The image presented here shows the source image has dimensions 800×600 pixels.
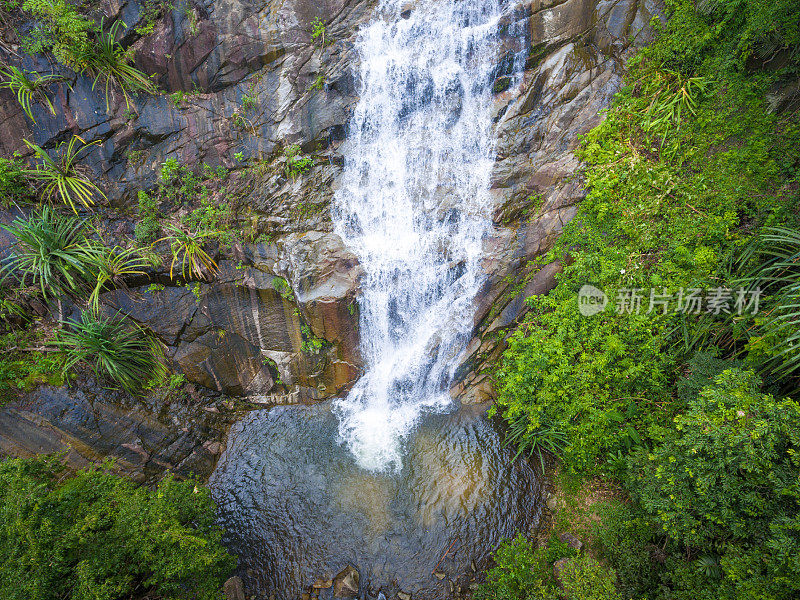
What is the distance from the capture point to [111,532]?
386cm

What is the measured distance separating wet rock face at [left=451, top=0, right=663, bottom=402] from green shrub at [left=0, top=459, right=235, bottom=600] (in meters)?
5.31

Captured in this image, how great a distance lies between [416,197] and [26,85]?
317 inches

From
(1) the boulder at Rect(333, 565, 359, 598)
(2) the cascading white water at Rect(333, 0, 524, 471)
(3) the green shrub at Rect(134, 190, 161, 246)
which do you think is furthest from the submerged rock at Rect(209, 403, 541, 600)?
(3) the green shrub at Rect(134, 190, 161, 246)

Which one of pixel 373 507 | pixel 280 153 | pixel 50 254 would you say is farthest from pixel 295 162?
pixel 373 507

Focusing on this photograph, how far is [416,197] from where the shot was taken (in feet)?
24.0

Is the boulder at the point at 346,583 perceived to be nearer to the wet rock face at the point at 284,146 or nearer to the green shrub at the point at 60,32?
the wet rock face at the point at 284,146

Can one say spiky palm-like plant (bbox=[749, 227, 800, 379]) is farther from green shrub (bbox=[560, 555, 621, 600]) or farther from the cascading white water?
the cascading white water

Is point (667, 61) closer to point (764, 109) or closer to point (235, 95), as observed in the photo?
point (764, 109)

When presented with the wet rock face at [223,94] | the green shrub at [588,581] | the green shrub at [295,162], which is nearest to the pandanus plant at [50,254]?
the wet rock face at [223,94]

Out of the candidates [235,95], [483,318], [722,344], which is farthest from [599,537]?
[235,95]

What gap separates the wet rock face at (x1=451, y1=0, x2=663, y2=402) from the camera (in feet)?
21.3

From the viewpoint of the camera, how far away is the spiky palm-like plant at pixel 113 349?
20.3ft

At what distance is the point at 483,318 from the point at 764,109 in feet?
17.3

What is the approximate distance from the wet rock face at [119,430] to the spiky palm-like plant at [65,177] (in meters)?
3.83
